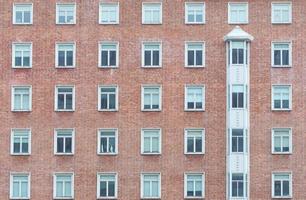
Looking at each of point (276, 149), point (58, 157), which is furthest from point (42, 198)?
point (276, 149)

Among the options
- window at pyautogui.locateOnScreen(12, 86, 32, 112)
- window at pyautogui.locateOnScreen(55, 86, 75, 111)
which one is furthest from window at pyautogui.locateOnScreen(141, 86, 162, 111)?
window at pyautogui.locateOnScreen(12, 86, 32, 112)

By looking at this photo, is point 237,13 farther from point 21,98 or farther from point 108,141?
point 21,98

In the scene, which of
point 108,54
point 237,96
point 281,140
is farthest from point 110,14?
point 281,140

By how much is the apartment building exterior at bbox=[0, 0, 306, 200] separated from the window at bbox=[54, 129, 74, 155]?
0.06 meters

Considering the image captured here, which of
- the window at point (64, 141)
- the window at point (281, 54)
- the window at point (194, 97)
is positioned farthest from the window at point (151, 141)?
the window at point (281, 54)

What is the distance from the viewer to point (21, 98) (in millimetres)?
83250

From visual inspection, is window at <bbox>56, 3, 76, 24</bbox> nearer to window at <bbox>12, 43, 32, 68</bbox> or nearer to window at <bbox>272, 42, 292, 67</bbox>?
window at <bbox>12, 43, 32, 68</bbox>

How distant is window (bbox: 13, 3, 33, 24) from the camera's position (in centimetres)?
8394

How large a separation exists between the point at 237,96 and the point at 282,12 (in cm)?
620

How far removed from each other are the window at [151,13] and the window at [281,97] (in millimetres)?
8459

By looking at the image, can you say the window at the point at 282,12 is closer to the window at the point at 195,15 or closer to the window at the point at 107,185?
the window at the point at 195,15

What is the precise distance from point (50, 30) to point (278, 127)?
15513mm

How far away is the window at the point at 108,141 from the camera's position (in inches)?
3248

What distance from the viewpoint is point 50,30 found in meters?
83.8
